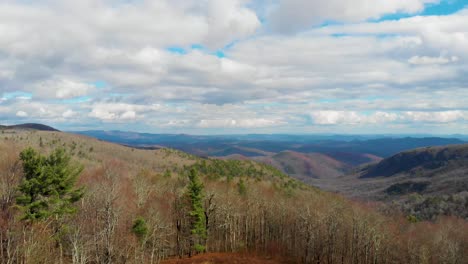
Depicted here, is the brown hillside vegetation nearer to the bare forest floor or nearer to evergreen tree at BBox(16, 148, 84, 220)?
evergreen tree at BBox(16, 148, 84, 220)

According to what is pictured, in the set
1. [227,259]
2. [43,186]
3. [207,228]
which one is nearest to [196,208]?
[207,228]

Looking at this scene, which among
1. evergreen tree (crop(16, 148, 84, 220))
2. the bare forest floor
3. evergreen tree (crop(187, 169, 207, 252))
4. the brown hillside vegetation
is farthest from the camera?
evergreen tree (crop(187, 169, 207, 252))

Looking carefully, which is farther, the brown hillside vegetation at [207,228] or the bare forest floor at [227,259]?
the bare forest floor at [227,259]

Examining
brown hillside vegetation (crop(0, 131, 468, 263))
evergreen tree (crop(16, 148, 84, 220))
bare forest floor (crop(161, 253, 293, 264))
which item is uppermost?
evergreen tree (crop(16, 148, 84, 220))

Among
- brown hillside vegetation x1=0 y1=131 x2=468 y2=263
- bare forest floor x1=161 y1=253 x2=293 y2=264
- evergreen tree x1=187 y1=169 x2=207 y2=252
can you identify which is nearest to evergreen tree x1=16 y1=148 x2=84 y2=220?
brown hillside vegetation x1=0 y1=131 x2=468 y2=263

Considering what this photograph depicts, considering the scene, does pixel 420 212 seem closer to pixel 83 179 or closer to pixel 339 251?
pixel 339 251

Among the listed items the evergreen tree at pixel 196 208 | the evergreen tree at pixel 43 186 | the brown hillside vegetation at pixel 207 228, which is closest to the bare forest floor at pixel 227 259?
the evergreen tree at pixel 196 208

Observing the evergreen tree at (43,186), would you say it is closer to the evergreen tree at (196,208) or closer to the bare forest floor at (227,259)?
the evergreen tree at (196,208)

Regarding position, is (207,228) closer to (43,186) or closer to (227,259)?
(227,259)
